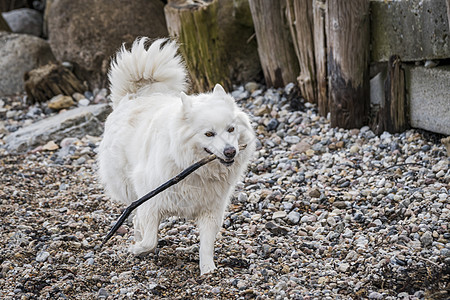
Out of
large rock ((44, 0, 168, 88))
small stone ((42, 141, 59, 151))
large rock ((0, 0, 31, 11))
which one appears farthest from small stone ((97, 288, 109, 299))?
large rock ((0, 0, 31, 11))

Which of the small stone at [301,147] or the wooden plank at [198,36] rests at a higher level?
the wooden plank at [198,36]

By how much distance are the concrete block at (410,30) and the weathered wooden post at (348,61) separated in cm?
12

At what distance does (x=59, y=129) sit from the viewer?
8469mm

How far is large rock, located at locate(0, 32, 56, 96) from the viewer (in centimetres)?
1066

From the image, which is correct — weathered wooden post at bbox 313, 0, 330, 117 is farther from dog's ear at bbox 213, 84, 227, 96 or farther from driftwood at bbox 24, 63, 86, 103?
driftwood at bbox 24, 63, 86, 103

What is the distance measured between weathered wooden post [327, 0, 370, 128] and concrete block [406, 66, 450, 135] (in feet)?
1.77

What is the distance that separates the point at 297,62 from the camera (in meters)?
8.33

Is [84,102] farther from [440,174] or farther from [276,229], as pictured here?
[440,174]

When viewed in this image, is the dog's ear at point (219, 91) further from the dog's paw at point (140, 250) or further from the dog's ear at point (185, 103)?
the dog's paw at point (140, 250)

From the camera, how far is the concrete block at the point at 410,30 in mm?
5684

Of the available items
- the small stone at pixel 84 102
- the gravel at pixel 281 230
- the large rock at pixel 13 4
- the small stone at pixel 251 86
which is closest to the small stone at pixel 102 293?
the gravel at pixel 281 230

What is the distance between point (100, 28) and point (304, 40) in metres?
4.12

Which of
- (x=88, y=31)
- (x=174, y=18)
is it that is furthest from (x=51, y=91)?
(x=174, y=18)

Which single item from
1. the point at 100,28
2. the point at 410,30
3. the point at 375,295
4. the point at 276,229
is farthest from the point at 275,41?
the point at 375,295
